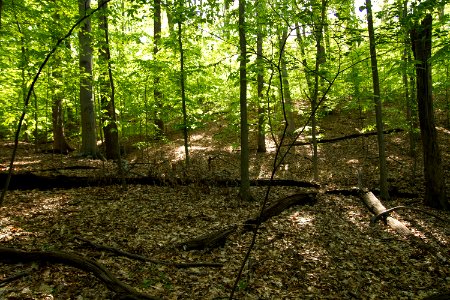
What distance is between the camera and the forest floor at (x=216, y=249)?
463 cm

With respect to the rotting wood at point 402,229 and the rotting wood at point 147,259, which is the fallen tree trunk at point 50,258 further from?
the rotting wood at point 402,229

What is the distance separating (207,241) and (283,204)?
3230 mm

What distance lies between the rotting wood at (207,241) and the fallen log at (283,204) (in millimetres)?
890

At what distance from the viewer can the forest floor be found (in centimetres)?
463

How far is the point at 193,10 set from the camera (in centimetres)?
671

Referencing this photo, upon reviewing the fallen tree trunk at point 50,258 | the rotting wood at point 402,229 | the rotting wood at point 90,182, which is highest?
the rotting wood at point 90,182

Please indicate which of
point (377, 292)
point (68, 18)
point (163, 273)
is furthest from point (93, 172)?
point (377, 292)

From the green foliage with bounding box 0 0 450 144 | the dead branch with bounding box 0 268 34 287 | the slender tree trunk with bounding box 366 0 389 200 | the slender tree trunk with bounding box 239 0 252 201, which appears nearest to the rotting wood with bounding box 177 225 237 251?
the dead branch with bounding box 0 268 34 287

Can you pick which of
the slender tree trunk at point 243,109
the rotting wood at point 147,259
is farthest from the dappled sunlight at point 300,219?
the rotting wood at point 147,259

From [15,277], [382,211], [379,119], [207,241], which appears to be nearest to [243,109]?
[207,241]

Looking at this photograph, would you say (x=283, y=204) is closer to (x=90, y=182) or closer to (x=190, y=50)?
(x=90, y=182)

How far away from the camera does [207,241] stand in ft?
19.4

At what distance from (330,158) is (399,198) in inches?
179

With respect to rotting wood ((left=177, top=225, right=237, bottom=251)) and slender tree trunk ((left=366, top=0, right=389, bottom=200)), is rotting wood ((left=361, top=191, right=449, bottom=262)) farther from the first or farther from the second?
rotting wood ((left=177, top=225, right=237, bottom=251))
